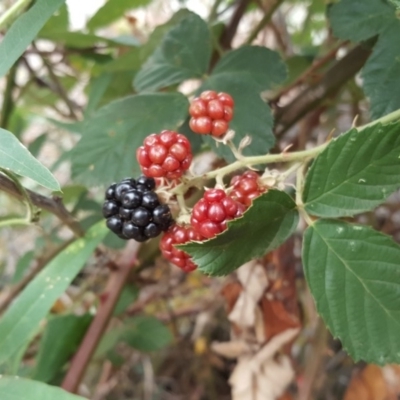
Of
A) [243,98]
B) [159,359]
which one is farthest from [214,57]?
[159,359]

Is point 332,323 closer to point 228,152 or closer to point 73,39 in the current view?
point 228,152

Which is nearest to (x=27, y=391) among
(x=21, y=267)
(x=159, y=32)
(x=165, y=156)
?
(x=165, y=156)

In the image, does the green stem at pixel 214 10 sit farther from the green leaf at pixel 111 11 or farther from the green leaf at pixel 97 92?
Answer: the green leaf at pixel 97 92

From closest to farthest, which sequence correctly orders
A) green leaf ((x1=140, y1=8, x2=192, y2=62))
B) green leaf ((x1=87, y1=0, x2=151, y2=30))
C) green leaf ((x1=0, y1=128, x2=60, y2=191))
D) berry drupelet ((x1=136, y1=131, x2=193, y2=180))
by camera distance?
green leaf ((x1=0, y1=128, x2=60, y2=191)) → berry drupelet ((x1=136, y1=131, x2=193, y2=180)) → green leaf ((x1=140, y1=8, x2=192, y2=62)) → green leaf ((x1=87, y1=0, x2=151, y2=30))

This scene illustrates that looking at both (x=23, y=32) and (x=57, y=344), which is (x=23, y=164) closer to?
(x=23, y=32)

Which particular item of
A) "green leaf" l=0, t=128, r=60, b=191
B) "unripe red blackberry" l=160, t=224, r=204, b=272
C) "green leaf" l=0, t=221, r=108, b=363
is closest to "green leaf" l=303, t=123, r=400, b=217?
"unripe red blackberry" l=160, t=224, r=204, b=272

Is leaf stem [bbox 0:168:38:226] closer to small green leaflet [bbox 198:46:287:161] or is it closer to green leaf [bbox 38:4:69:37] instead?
small green leaflet [bbox 198:46:287:161]
